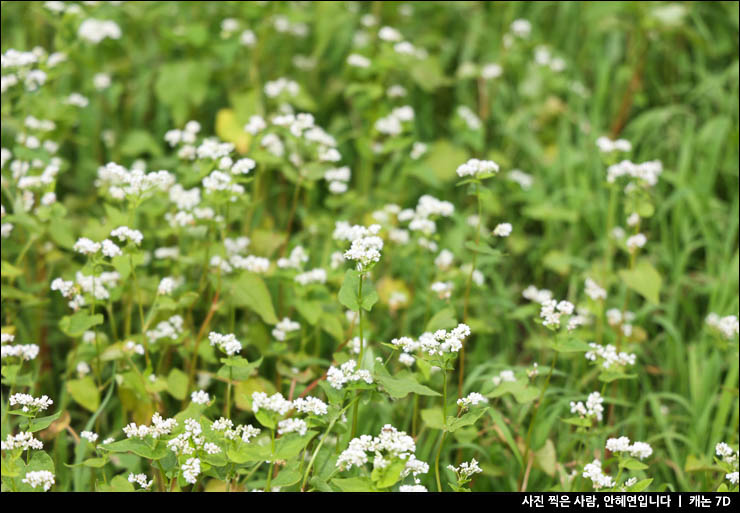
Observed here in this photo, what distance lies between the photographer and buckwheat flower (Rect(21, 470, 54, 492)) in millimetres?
1922

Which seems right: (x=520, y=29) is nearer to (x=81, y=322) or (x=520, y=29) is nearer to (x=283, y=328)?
(x=283, y=328)

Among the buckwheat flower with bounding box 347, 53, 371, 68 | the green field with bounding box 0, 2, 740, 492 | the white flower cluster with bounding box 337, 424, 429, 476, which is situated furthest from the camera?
the buckwheat flower with bounding box 347, 53, 371, 68

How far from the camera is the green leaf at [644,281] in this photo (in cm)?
278

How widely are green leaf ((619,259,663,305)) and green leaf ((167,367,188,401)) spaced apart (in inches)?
60.8

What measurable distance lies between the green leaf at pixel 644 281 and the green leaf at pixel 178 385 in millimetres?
1545

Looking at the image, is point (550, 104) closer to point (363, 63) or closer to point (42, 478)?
point (363, 63)

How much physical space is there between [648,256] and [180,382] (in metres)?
2.21

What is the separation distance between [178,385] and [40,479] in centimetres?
69

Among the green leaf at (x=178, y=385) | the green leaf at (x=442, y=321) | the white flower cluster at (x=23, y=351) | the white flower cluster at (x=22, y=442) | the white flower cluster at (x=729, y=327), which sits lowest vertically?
the green leaf at (x=178, y=385)

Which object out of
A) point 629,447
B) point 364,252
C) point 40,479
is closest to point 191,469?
point 40,479

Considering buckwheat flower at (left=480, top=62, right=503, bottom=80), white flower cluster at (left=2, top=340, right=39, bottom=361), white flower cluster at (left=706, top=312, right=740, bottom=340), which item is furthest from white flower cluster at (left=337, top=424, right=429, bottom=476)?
buckwheat flower at (left=480, top=62, right=503, bottom=80)

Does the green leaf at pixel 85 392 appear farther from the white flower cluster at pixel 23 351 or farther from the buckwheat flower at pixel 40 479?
the buckwheat flower at pixel 40 479

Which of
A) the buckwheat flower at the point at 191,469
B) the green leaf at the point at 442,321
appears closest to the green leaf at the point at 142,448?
the buckwheat flower at the point at 191,469

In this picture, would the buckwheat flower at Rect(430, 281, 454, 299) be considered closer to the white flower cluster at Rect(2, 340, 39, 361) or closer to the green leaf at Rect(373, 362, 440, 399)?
the green leaf at Rect(373, 362, 440, 399)
